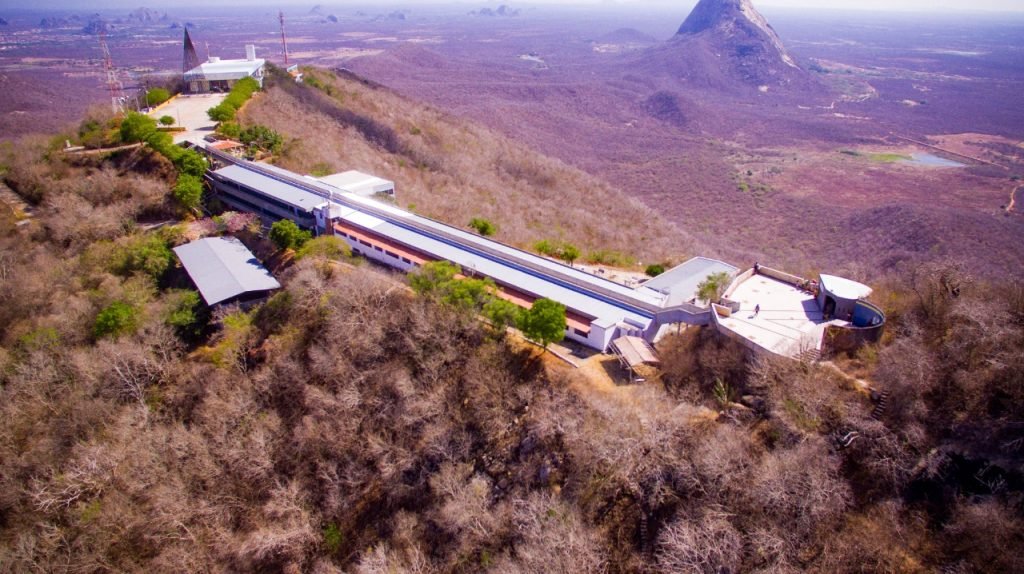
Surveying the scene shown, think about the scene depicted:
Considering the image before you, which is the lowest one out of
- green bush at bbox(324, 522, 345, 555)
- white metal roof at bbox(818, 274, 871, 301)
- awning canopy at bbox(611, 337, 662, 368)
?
green bush at bbox(324, 522, 345, 555)

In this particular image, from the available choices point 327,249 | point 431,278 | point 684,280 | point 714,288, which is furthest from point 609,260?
point 327,249

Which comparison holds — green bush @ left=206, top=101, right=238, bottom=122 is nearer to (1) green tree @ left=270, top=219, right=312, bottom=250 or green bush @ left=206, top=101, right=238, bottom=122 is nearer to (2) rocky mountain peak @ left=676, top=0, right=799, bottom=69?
(1) green tree @ left=270, top=219, right=312, bottom=250

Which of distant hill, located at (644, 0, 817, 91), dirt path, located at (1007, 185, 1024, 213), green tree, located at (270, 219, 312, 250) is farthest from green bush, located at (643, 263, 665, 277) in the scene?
distant hill, located at (644, 0, 817, 91)

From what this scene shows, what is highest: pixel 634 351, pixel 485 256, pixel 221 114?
pixel 221 114

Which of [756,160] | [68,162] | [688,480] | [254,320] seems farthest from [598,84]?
[688,480]

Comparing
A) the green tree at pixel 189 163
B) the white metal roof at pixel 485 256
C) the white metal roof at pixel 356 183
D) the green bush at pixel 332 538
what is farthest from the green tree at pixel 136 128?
the green bush at pixel 332 538

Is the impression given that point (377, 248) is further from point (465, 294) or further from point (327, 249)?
point (465, 294)
